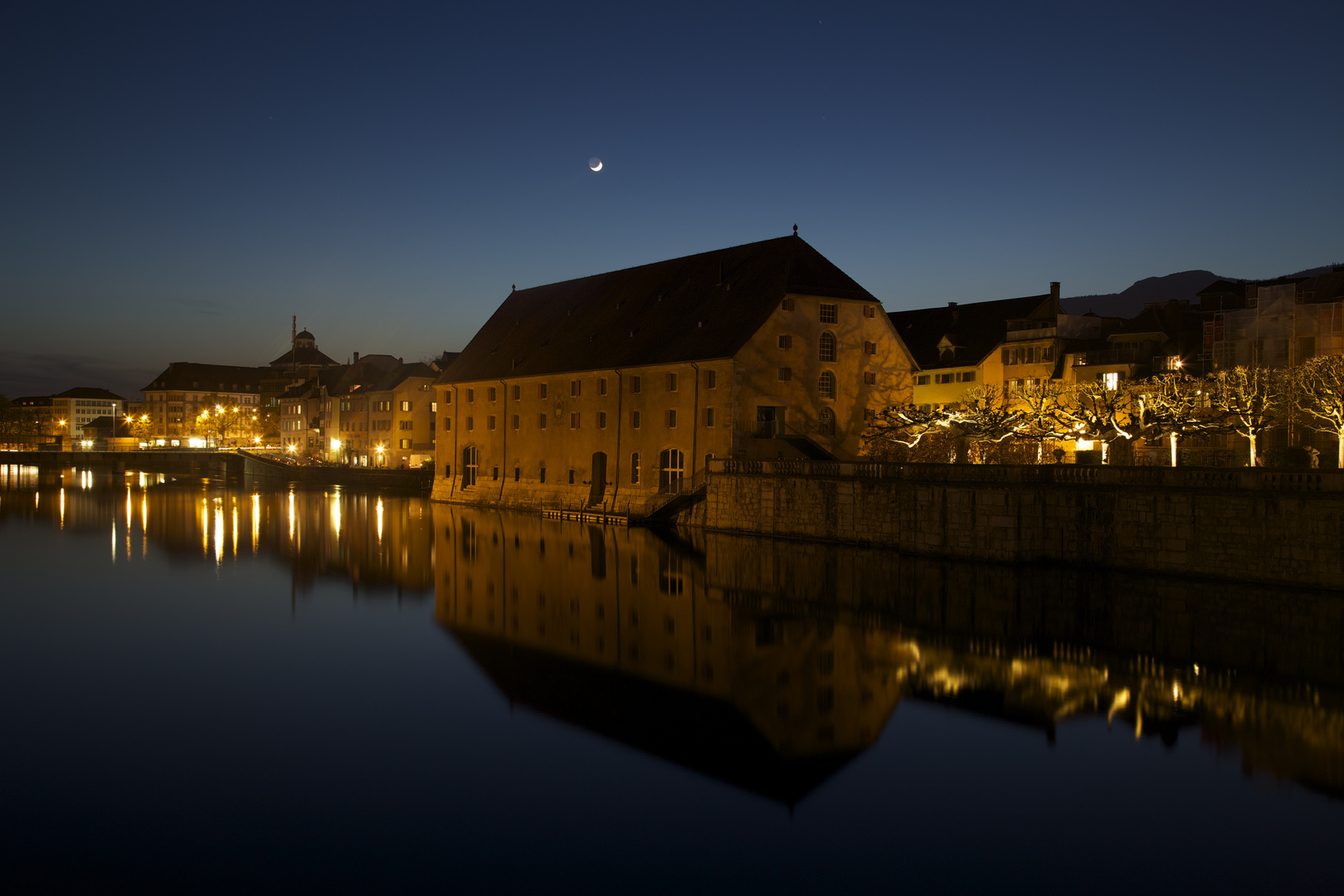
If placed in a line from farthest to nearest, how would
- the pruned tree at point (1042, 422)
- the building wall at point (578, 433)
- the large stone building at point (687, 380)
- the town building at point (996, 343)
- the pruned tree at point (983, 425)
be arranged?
1. the town building at point (996, 343)
2. the building wall at point (578, 433)
3. the large stone building at point (687, 380)
4. the pruned tree at point (983, 425)
5. the pruned tree at point (1042, 422)

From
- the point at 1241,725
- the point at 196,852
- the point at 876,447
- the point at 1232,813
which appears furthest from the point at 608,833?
the point at 876,447

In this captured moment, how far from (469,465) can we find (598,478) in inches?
553

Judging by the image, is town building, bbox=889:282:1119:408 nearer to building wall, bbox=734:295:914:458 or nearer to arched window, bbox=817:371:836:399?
building wall, bbox=734:295:914:458

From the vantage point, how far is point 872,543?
1358 inches

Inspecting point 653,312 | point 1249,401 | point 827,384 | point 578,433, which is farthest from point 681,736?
point 653,312

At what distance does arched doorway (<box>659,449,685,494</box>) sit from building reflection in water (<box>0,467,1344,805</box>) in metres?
7.07

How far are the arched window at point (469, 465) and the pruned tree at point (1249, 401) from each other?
1563 inches

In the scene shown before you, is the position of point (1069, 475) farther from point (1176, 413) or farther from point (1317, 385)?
point (1317, 385)

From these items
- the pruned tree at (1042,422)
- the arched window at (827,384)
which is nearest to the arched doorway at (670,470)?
the arched window at (827,384)

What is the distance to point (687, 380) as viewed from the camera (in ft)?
146

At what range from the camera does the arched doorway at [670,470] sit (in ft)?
147

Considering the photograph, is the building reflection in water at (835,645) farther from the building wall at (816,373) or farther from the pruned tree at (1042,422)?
the pruned tree at (1042,422)

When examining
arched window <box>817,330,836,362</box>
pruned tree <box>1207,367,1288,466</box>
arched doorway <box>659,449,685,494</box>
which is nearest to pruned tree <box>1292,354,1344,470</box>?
pruned tree <box>1207,367,1288,466</box>

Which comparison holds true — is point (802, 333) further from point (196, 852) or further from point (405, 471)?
point (405, 471)
